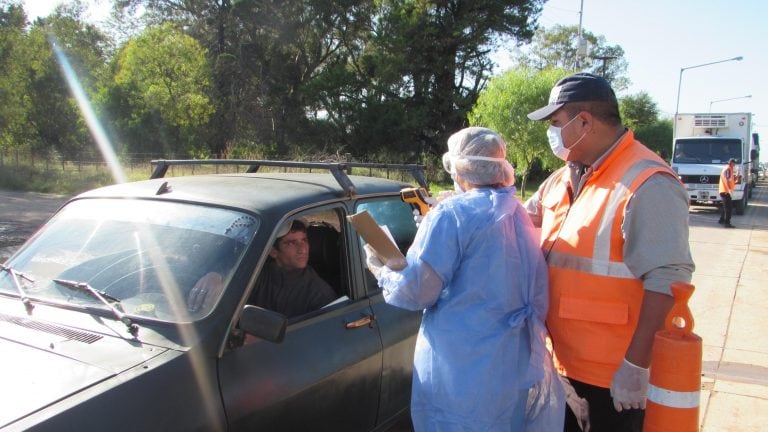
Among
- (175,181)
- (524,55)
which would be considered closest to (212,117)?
(524,55)

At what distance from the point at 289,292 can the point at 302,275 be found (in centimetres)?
14

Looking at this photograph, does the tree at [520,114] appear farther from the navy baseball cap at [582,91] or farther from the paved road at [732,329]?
the navy baseball cap at [582,91]

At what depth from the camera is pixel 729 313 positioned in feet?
22.7

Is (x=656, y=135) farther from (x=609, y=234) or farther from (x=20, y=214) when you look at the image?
(x=609, y=234)

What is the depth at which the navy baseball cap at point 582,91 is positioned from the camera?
2172mm

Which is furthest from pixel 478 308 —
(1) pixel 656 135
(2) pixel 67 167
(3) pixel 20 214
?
(1) pixel 656 135

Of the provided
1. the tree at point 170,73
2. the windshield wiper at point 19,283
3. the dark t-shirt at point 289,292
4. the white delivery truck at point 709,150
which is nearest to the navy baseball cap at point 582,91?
the dark t-shirt at point 289,292

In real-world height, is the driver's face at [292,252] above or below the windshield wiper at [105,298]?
above

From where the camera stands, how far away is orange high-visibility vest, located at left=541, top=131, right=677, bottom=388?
2053mm

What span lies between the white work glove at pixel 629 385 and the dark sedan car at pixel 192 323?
1.24 m

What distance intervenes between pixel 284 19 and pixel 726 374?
3843cm

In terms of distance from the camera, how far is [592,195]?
2.18m

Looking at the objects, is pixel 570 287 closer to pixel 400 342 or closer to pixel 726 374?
pixel 400 342

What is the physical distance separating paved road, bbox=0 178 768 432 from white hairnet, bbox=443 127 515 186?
118 inches
